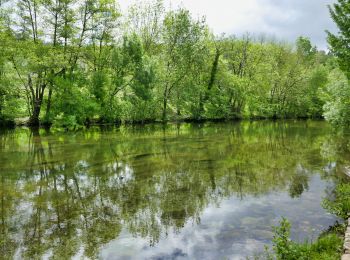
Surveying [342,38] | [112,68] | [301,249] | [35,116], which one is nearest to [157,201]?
[301,249]

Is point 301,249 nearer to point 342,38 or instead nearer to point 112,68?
point 342,38

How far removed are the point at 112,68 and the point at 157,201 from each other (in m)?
37.6

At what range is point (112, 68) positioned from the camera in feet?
150

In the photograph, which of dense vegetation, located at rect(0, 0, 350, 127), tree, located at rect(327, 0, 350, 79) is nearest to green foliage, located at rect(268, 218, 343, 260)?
tree, located at rect(327, 0, 350, 79)

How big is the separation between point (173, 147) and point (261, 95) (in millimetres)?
47531

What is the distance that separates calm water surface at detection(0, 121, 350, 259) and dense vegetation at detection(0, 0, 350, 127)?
18.4 metres

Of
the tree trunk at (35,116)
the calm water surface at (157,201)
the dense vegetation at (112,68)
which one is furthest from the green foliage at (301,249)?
the tree trunk at (35,116)

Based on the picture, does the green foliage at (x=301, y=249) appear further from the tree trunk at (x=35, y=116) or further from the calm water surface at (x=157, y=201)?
the tree trunk at (x=35, y=116)

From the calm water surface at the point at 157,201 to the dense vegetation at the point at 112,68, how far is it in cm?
1842

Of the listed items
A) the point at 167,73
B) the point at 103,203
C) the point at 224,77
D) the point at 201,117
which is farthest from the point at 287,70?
the point at 103,203

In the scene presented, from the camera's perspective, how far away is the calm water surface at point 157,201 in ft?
24.9

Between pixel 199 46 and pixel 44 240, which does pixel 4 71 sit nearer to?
pixel 199 46

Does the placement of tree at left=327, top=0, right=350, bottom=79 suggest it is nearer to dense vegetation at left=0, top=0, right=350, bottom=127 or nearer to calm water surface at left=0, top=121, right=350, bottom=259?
calm water surface at left=0, top=121, right=350, bottom=259

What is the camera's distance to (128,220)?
9.06m
